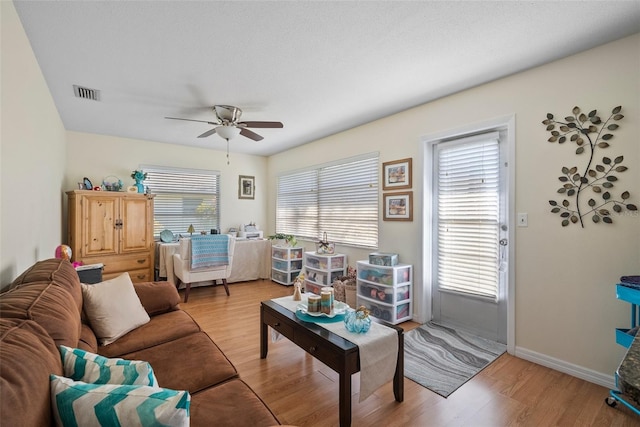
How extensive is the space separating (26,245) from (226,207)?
359cm

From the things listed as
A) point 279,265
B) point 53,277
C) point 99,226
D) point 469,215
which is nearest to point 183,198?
point 99,226

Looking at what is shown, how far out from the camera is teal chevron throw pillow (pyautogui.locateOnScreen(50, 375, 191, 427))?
0.80 m

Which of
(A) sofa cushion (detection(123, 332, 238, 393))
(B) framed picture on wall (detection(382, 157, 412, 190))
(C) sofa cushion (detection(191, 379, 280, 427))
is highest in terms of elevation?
(B) framed picture on wall (detection(382, 157, 412, 190))

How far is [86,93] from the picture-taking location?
2.97 metres

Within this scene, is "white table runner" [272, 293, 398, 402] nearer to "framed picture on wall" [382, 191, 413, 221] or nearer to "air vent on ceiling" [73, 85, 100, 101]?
"framed picture on wall" [382, 191, 413, 221]

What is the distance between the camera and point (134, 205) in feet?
14.2

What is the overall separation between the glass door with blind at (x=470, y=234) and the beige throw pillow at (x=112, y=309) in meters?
2.89

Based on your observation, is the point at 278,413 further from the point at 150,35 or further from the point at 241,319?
the point at 150,35

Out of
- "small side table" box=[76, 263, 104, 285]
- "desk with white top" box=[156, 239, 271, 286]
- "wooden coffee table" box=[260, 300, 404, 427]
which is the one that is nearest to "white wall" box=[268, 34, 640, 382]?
"wooden coffee table" box=[260, 300, 404, 427]

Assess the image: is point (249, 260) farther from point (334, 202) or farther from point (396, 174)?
point (396, 174)

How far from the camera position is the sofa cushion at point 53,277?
150 centimetres

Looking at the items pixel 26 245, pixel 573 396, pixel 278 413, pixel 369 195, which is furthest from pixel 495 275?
pixel 26 245

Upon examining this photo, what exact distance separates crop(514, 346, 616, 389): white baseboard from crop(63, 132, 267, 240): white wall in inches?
193

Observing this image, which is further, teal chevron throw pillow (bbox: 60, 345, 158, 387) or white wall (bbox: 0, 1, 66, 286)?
white wall (bbox: 0, 1, 66, 286)
